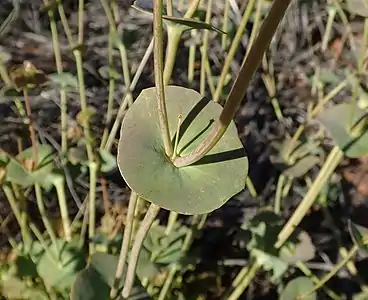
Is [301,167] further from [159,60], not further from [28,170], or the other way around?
[159,60]

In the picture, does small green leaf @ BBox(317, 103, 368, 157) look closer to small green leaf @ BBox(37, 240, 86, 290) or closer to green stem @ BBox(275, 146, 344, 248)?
green stem @ BBox(275, 146, 344, 248)

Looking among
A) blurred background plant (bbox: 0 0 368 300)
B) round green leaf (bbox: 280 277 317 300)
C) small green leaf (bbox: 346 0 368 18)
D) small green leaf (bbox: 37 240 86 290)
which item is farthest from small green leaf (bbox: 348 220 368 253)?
small green leaf (bbox: 37 240 86 290)

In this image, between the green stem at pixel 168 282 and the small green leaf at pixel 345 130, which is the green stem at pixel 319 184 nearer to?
the small green leaf at pixel 345 130

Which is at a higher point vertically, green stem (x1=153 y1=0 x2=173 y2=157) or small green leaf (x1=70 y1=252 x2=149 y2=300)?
green stem (x1=153 y1=0 x2=173 y2=157)

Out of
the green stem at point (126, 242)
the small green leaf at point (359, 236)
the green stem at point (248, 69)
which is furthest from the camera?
the small green leaf at point (359, 236)

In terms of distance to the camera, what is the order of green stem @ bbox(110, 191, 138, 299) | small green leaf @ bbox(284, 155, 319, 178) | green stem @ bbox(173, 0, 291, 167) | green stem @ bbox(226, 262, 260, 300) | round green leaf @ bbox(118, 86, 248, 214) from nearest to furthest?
green stem @ bbox(173, 0, 291, 167) < round green leaf @ bbox(118, 86, 248, 214) < green stem @ bbox(110, 191, 138, 299) < green stem @ bbox(226, 262, 260, 300) < small green leaf @ bbox(284, 155, 319, 178)

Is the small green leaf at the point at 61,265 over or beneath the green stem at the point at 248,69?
beneath

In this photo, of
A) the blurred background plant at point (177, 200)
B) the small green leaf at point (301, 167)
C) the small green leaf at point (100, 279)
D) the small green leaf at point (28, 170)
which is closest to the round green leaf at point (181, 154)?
the blurred background plant at point (177, 200)

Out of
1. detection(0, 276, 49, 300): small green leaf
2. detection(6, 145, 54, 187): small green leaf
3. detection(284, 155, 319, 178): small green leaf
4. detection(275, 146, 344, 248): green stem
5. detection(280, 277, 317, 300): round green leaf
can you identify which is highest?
detection(275, 146, 344, 248): green stem
